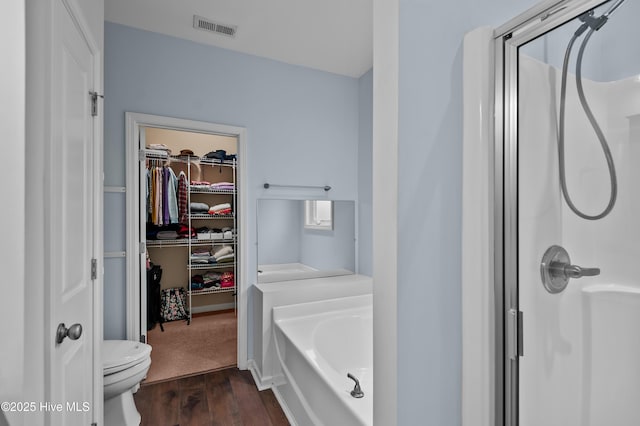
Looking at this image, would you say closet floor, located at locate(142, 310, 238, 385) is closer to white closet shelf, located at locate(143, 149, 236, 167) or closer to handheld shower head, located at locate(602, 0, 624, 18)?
white closet shelf, located at locate(143, 149, 236, 167)

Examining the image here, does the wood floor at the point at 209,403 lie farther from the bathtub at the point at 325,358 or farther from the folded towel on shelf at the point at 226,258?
the folded towel on shelf at the point at 226,258

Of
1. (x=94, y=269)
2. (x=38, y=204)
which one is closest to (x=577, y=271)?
(x=38, y=204)

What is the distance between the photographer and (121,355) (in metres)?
1.88

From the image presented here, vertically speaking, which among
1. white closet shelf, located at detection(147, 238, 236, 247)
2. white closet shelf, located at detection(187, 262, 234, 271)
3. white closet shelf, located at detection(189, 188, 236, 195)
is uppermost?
white closet shelf, located at detection(189, 188, 236, 195)

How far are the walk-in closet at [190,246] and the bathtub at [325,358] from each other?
944mm

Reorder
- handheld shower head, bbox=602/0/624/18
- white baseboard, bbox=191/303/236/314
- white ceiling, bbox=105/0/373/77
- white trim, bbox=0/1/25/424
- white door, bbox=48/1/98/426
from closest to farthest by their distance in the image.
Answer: handheld shower head, bbox=602/0/624/18
white trim, bbox=0/1/25/424
white door, bbox=48/1/98/426
white ceiling, bbox=105/0/373/77
white baseboard, bbox=191/303/236/314

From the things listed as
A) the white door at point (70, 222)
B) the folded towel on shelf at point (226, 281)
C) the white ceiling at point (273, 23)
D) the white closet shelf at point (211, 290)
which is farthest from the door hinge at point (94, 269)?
the folded towel on shelf at point (226, 281)

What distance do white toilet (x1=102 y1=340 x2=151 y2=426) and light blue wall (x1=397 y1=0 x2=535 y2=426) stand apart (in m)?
1.70

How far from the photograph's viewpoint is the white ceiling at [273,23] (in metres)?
2.10

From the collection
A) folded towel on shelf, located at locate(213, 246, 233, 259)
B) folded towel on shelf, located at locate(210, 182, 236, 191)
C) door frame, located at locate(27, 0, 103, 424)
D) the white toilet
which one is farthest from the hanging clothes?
door frame, located at locate(27, 0, 103, 424)

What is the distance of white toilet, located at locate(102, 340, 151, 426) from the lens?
175 cm

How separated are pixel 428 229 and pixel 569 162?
0.39 metres

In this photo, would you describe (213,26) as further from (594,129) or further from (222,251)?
(222,251)

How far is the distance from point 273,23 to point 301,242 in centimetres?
181
